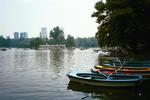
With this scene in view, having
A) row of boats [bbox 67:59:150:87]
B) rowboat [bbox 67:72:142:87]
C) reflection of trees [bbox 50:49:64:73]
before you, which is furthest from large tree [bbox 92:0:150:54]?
rowboat [bbox 67:72:142:87]

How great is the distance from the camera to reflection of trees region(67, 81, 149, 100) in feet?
70.0

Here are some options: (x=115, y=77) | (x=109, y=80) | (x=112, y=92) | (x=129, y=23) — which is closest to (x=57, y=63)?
(x=129, y=23)

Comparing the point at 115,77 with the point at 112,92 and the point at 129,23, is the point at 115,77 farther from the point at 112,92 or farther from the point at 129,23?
the point at 129,23

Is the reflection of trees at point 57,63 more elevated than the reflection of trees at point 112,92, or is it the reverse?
the reflection of trees at point 57,63

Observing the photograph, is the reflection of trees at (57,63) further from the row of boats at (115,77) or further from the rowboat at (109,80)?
the rowboat at (109,80)

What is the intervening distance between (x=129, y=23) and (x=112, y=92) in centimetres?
2310

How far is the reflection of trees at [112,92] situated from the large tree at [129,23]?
2110 centimetres

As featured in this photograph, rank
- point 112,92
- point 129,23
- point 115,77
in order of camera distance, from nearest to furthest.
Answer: point 112,92 < point 115,77 < point 129,23

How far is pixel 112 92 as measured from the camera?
2316 centimetres

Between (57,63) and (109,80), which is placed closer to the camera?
(109,80)

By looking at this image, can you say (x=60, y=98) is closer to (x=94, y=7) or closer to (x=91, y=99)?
(x=91, y=99)

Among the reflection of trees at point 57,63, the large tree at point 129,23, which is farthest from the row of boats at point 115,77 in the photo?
the large tree at point 129,23

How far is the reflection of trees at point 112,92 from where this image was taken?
70.0 ft

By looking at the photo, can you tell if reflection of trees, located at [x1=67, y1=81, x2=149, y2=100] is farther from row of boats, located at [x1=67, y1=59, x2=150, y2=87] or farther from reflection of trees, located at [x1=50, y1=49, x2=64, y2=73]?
reflection of trees, located at [x1=50, y1=49, x2=64, y2=73]
